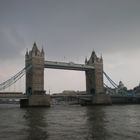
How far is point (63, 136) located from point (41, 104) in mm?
68350

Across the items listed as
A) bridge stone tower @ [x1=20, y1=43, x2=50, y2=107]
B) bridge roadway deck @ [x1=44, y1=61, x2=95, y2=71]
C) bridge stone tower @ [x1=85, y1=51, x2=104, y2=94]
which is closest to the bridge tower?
bridge stone tower @ [x1=85, y1=51, x2=104, y2=94]

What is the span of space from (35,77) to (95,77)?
32129mm

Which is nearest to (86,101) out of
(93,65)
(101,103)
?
(101,103)

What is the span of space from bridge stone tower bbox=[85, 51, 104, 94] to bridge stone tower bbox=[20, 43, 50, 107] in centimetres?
2921

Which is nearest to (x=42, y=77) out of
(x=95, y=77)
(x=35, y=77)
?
(x=35, y=77)

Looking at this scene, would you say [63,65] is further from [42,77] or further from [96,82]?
[96,82]

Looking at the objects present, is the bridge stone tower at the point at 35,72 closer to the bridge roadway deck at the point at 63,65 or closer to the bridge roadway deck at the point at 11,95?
the bridge roadway deck at the point at 63,65

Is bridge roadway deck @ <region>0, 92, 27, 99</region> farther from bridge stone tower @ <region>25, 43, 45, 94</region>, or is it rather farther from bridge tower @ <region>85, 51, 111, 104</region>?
bridge tower @ <region>85, 51, 111, 104</region>

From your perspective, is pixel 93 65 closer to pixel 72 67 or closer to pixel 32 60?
pixel 72 67

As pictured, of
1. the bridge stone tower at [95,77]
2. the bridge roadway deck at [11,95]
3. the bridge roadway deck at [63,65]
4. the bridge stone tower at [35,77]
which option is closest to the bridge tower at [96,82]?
the bridge stone tower at [95,77]

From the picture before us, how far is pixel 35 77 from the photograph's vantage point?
98.3 meters

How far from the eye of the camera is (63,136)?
2392 centimetres

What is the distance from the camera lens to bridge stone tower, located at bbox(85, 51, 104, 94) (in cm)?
12031

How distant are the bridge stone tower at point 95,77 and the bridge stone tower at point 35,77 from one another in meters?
29.2
